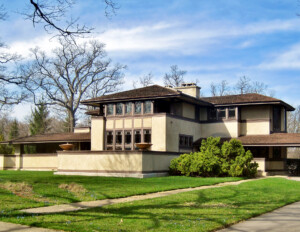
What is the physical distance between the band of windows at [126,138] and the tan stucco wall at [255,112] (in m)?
9.21

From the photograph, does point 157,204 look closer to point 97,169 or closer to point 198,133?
point 97,169

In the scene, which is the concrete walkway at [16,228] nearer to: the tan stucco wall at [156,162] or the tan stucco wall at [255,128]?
the tan stucco wall at [156,162]

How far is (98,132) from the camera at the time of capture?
113ft

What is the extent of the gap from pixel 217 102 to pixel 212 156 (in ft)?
28.5

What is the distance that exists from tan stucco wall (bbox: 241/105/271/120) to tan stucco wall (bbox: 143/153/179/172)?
9.09m

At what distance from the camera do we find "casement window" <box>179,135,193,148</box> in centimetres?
3356

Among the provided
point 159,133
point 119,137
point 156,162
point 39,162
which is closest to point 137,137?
point 119,137

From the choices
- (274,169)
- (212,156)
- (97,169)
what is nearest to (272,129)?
(274,169)

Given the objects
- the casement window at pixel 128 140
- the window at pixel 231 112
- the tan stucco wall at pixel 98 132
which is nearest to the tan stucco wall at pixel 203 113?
the window at pixel 231 112

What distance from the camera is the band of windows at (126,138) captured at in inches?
1282

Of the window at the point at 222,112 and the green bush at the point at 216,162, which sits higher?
the window at the point at 222,112

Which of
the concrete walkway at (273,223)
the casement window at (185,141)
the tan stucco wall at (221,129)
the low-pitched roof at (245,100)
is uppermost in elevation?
the low-pitched roof at (245,100)

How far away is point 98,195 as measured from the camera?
1620cm

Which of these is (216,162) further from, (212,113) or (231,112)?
(212,113)
